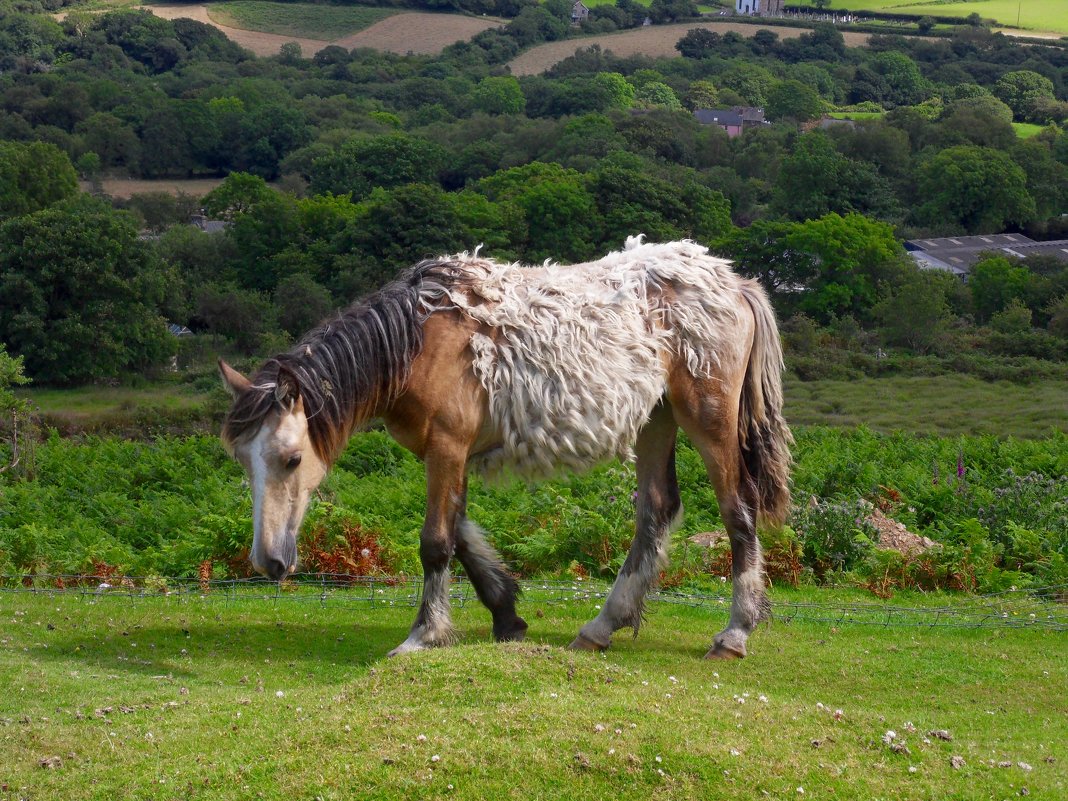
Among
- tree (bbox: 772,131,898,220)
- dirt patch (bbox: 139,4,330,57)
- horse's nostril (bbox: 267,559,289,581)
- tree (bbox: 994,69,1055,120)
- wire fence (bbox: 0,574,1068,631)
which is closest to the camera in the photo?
horse's nostril (bbox: 267,559,289,581)

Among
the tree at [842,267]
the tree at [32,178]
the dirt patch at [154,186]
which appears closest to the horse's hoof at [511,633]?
the tree at [842,267]

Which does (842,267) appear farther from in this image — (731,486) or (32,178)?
(731,486)

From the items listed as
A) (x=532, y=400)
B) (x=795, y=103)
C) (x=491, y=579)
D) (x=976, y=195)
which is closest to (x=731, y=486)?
(x=532, y=400)

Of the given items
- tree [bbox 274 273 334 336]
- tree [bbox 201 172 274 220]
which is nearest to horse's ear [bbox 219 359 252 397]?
tree [bbox 274 273 334 336]

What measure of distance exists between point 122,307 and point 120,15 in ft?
478

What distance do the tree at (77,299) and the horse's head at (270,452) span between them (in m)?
52.8

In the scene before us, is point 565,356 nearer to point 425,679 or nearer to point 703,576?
point 425,679

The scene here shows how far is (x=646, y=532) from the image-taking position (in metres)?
11.0

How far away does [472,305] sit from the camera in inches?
393

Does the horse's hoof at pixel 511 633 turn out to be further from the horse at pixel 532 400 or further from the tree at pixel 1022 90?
the tree at pixel 1022 90

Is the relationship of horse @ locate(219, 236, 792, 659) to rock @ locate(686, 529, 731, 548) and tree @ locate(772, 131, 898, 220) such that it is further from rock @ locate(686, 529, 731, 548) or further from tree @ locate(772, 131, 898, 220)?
tree @ locate(772, 131, 898, 220)

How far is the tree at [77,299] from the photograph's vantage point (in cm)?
5888

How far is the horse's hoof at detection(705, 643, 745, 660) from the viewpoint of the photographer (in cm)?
1034

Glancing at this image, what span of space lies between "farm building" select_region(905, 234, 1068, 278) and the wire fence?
75073 millimetres
